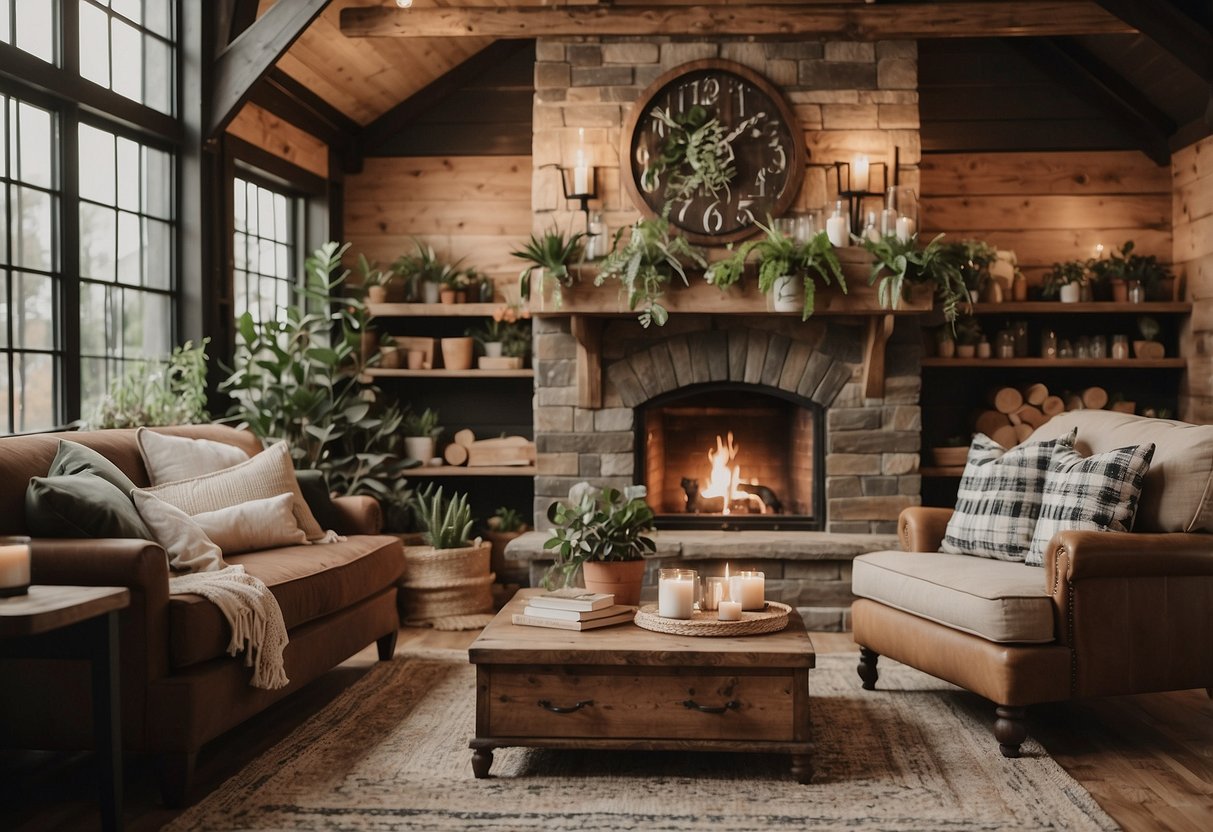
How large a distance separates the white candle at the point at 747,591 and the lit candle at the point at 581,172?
8.02 ft

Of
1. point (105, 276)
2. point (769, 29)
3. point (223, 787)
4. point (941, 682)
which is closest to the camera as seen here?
point (223, 787)

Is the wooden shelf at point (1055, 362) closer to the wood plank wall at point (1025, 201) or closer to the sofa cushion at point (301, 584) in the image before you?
the wood plank wall at point (1025, 201)

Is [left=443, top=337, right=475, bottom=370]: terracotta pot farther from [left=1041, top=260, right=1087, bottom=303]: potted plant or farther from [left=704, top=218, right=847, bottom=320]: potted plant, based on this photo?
[left=1041, top=260, right=1087, bottom=303]: potted plant

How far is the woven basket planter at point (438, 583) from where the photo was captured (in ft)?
16.4

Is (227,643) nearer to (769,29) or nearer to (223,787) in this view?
(223,787)

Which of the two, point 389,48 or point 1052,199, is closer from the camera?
point 389,48

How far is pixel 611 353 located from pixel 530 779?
266cm

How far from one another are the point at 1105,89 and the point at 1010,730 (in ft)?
12.8

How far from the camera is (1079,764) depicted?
3033 millimetres

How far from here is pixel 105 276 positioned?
4.25m

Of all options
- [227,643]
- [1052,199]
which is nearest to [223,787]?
[227,643]

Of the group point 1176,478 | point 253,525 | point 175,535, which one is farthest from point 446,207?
point 1176,478

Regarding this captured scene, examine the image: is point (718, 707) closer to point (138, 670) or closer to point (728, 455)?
point (138, 670)

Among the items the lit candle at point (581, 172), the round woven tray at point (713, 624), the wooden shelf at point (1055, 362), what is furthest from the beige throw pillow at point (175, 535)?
the wooden shelf at point (1055, 362)
